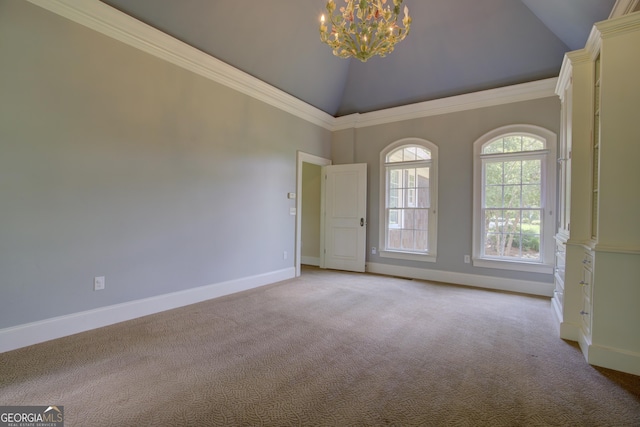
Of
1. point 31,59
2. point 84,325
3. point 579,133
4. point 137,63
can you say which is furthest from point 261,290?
point 579,133

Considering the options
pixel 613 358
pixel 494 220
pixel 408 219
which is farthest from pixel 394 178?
pixel 613 358

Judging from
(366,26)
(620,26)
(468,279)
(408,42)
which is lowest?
(468,279)

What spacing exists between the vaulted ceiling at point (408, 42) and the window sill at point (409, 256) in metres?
2.76

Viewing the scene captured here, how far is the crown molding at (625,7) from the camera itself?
2.40 metres

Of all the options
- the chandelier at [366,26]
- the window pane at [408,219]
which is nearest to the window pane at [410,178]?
the window pane at [408,219]

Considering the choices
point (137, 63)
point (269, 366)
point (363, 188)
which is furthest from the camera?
point (363, 188)

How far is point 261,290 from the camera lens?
4453 mm

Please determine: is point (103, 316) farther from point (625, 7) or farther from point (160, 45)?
point (625, 7)

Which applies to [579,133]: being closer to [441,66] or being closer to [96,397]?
[441,66]

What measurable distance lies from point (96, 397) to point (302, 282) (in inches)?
130

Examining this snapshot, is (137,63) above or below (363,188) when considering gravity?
above

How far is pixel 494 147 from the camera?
4.78 m

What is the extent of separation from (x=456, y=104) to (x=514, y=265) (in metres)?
2.74

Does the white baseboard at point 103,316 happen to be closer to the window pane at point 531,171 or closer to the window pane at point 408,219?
the window pane at point 408,219
